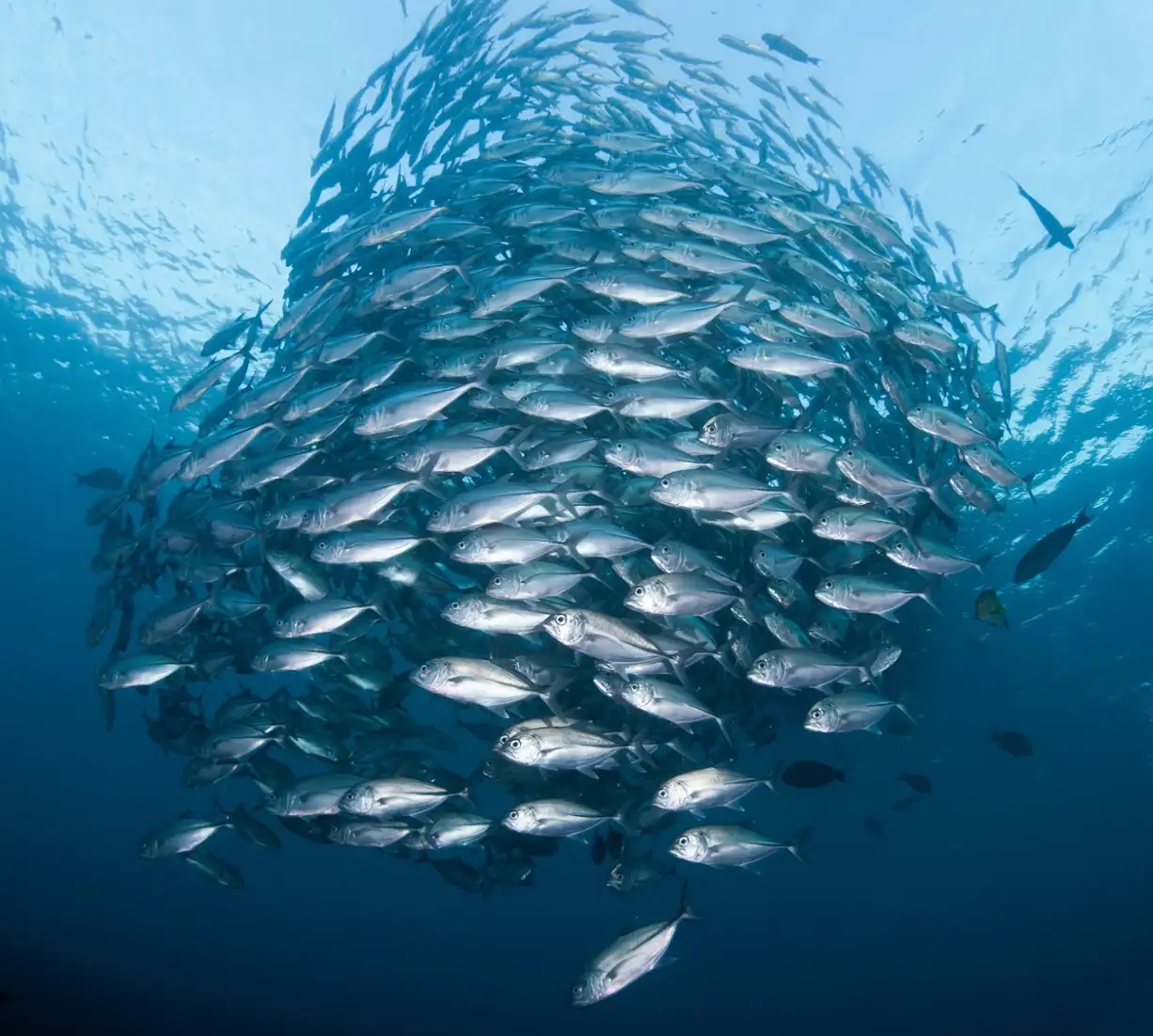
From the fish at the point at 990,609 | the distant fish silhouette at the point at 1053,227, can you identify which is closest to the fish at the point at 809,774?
the fish at the point at 990,609

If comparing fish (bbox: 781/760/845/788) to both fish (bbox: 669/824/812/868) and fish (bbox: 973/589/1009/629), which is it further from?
fish (bbox: 973/589/1009/629)

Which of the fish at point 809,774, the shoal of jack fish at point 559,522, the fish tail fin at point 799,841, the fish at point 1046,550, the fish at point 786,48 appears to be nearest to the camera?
the shoal of jack fish at point 559,522

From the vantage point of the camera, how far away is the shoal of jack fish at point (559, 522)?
A: 19.7ft

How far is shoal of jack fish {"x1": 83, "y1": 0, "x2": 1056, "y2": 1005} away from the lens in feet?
19.7

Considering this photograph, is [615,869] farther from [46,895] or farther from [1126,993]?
[46,895]

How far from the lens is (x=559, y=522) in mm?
6277

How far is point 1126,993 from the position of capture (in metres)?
27.1

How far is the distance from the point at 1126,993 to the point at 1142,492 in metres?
22.0

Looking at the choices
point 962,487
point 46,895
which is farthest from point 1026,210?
point 46,895

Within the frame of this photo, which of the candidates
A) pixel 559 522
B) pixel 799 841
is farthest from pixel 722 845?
pixel 559 522

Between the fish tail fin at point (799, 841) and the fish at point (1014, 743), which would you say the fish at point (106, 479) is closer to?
the fish tail fin at point (799, 841)

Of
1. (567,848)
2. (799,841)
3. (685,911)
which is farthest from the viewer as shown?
(567,848)

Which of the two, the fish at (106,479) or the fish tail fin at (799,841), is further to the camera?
the fish at (106,479)

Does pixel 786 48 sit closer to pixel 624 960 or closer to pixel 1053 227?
pixel 1053 227
